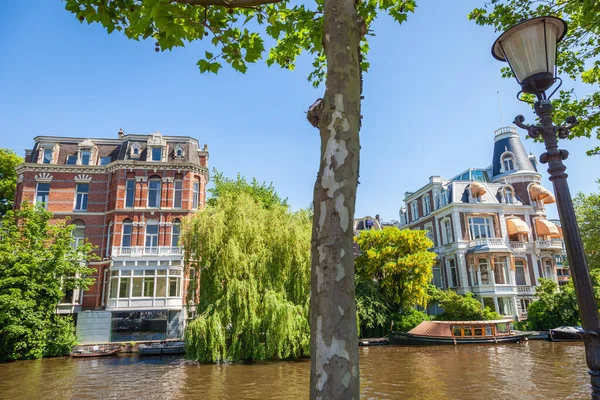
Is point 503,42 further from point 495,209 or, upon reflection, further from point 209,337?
point 495,209

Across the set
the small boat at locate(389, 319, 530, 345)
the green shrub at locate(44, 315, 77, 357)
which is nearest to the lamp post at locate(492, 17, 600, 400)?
the small boat at locate(389, 319, 530, 345)

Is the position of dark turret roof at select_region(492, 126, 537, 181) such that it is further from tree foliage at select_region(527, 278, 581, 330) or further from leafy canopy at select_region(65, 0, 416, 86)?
leafy canopy at select_region(65, 0, 416, 86)

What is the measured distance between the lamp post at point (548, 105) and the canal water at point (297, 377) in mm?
10202

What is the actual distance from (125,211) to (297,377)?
18.4 metres

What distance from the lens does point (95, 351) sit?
23359 millimetres

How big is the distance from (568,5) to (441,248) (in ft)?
106

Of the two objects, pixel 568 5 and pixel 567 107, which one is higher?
pixel 568 5

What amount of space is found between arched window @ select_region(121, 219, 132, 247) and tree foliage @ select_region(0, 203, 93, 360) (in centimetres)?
273

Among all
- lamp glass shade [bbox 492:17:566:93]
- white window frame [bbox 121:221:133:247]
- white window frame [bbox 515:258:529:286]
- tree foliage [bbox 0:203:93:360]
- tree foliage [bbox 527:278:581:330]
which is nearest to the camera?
lamp glass shade [bbox 492:17:566:93]

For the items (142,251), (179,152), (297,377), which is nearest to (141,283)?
(142,251)

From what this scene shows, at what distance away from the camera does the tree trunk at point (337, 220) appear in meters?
2.55

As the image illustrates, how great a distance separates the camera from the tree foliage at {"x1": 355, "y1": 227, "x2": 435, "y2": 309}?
27.7m

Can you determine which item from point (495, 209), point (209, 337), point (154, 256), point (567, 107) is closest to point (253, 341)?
point (209, 337)

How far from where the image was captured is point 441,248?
3666cm
